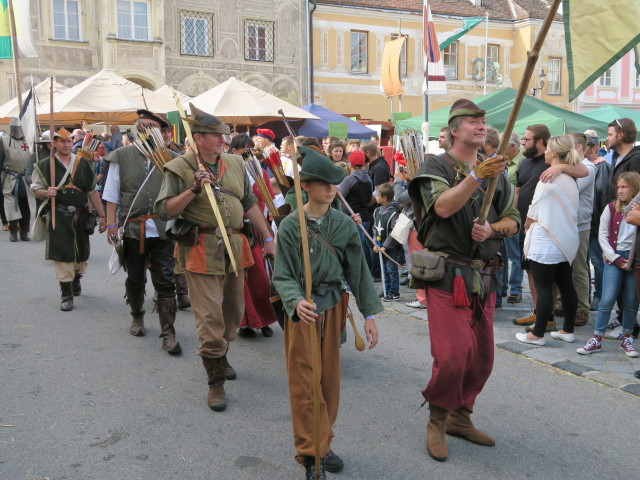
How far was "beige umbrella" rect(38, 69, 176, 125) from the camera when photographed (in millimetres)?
13953

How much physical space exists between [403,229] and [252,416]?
12.5ft

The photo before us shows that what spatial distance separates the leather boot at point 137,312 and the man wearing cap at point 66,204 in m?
1.34

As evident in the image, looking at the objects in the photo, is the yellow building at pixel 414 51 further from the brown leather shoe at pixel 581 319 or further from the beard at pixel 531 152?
the brown leather shoe at pixel 581 319

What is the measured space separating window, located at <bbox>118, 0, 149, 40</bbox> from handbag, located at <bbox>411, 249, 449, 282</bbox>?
23965 mm

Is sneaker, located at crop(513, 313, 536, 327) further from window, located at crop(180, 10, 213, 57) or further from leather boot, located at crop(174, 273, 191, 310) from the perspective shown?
window, located at crop(180, 10, 213, 57)

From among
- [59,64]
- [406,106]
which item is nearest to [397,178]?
[59,64]

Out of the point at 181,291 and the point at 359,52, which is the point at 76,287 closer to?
the point at 181,291

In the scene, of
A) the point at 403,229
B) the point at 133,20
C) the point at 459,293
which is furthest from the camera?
the point at 133,20

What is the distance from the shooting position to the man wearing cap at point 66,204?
7.42 metres

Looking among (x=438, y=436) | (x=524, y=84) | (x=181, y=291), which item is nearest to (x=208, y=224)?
(x=438, y=436)

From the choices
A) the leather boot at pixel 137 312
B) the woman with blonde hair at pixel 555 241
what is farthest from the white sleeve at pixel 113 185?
the woman with blonde hair at pixel 555 241

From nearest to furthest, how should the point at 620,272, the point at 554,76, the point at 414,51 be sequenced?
the point at 620,272 → the point at 414,51 → the point at 554,76

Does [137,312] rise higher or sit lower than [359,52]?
lower

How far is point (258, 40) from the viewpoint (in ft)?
91.5
